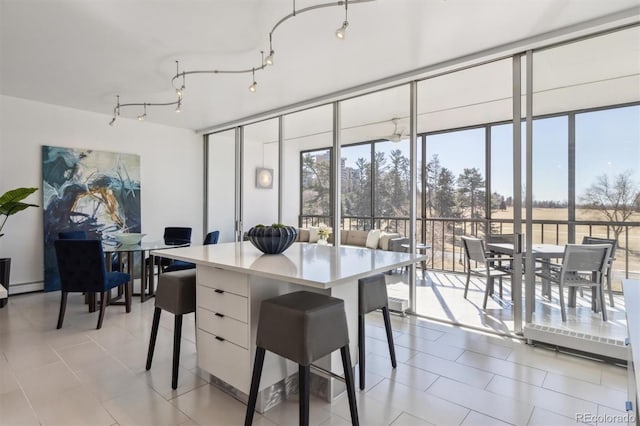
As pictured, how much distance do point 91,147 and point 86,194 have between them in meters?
0.71

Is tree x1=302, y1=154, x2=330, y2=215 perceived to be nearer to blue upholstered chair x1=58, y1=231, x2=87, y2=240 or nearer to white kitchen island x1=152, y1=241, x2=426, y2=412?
white kitchen island x1=152, y1=241, x2=426, y2=412

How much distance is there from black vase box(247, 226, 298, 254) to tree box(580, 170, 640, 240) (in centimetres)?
248

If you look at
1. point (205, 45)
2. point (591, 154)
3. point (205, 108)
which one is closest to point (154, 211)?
point (205, 108)

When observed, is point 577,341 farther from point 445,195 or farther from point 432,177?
point 432,177

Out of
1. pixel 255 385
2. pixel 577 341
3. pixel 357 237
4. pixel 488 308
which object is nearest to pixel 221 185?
pixel 357 237

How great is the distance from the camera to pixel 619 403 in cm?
204

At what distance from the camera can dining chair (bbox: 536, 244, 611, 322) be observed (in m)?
2.73

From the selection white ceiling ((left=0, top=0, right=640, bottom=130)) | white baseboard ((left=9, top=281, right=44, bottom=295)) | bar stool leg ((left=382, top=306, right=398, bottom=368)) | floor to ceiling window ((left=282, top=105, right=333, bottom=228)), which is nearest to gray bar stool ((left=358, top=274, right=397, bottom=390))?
bar stool leg ((left=382, top=306, right=398, bottom=368))

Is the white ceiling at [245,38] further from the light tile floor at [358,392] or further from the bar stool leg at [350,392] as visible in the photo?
the light tile floor at [358,392]

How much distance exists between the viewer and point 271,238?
7.49ft

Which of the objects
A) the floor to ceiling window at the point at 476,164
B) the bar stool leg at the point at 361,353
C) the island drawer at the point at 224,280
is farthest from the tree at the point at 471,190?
the island drawer at the point at 224,280

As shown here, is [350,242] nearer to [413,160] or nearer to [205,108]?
[413,160]

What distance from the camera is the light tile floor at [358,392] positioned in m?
1.92

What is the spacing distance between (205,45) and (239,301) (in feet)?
7.46
